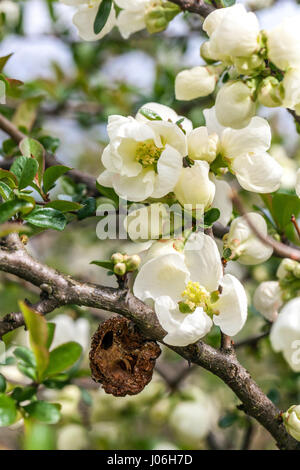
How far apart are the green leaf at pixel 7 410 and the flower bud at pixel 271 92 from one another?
0.54 metres

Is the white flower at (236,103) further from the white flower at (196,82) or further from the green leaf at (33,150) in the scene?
the green leaf at (33,150)

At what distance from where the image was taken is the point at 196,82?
0.81 meters

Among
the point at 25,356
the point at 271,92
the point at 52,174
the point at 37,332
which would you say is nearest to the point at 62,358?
the point at 25,356

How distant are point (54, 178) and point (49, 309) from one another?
0.76ft

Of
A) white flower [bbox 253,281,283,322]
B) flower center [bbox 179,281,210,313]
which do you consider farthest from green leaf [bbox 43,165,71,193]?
white flower [bbox 253,281,283,322]

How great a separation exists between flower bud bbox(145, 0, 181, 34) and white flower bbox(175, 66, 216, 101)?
0.51ft

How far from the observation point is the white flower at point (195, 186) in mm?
697

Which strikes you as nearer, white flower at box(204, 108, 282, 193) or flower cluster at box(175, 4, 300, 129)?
flower cluster at box(175, 4, 300, 129)

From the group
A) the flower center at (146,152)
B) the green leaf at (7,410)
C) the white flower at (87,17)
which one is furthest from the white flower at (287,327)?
the white flower at (87,17)

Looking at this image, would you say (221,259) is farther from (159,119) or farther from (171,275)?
(159,119)

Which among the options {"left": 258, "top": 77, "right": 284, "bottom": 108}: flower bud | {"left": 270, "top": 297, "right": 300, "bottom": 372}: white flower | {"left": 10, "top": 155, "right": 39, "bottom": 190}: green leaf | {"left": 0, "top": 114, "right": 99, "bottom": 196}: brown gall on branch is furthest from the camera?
{"left": 0, "top": 114, "right": 99, "bottom": 196}: brown gall on branch

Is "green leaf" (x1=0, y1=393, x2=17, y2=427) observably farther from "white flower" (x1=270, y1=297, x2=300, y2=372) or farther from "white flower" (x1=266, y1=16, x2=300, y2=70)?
"white flower" (x1=266, y1=16, x2=300, y2=70)

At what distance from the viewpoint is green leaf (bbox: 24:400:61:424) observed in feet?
2.65

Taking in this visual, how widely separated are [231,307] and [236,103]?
26cm
